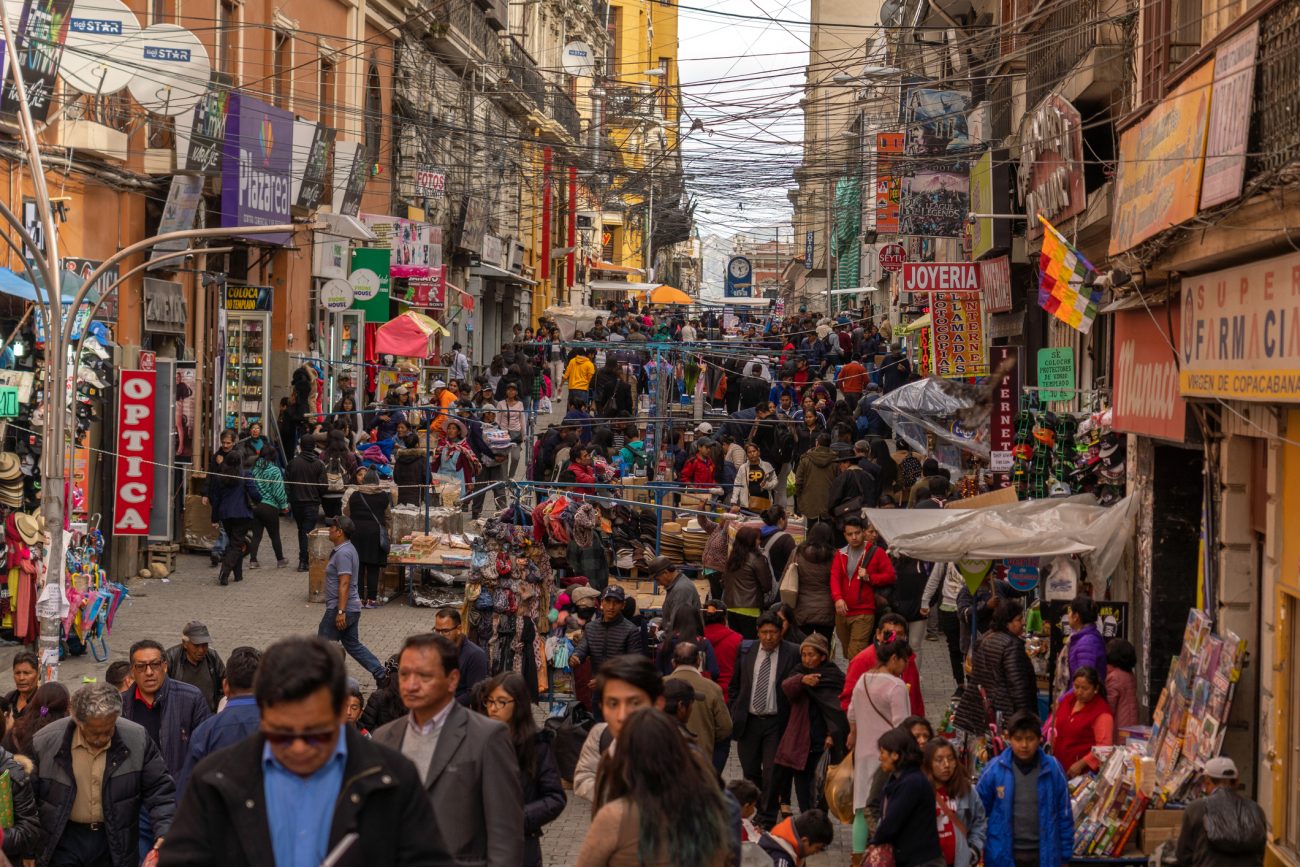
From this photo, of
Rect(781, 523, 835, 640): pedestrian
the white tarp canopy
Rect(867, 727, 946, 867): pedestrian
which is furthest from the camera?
Rect(781, 523, 835, 640): pedestrian

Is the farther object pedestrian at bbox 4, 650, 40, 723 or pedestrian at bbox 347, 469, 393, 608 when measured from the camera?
pedestrian at bbox 347, 469, 393, 608

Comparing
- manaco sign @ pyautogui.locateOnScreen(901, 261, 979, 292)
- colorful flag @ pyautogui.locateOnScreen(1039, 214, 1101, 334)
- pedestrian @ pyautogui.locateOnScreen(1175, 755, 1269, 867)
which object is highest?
manaco sign @ pyautogui.locateOnScreen(901, 261, 979, 292)

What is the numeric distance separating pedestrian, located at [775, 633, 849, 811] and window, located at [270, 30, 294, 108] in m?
20.0

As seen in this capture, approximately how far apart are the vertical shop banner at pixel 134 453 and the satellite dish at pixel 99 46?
3.28 metres

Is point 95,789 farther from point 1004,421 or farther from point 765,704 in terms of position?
point 1004,421

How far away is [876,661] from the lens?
34.0 feet

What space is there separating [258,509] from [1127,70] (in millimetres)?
10783

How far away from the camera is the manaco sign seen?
2314 centimetres

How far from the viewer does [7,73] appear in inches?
663

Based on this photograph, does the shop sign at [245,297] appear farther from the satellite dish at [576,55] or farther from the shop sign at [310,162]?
the satellite dish at [576,55]

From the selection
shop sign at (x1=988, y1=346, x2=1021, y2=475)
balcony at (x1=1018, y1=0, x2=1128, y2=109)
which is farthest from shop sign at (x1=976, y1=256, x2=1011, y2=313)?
balcony at (x1=1018, y1=0, x2=1128, y2=109)

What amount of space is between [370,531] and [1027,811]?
10.8 meters

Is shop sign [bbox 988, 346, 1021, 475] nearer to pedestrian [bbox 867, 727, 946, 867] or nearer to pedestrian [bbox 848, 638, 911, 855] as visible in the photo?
pedestrian [bbox 848, 638, 911, 855]

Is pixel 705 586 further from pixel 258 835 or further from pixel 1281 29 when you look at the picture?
pixel 258 835
